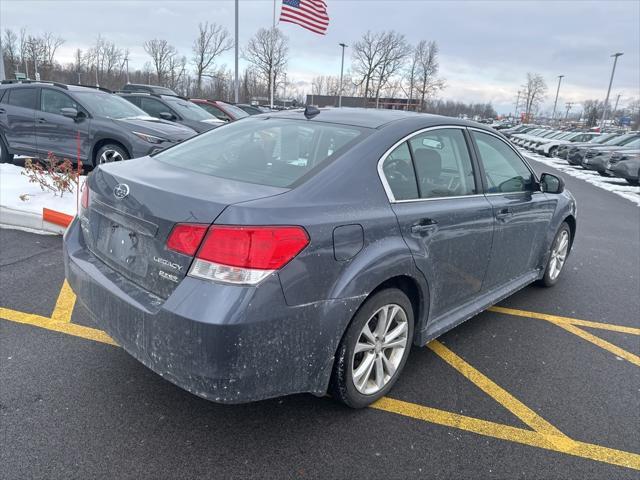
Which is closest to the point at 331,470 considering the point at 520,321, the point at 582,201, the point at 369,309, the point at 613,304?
the point at 369,309

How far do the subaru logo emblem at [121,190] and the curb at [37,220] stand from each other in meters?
3.39

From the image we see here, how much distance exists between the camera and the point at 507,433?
271 centimetres

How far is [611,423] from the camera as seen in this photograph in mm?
2855

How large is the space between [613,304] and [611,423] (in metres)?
2.32

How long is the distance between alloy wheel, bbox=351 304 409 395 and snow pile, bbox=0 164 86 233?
14.1ft

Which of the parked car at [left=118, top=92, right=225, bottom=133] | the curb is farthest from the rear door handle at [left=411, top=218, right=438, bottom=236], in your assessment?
the parked car at [left=118, top=92, right=225, bottom=133]

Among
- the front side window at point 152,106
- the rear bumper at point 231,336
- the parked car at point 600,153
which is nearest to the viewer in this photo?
the rear bumper at point 231,336

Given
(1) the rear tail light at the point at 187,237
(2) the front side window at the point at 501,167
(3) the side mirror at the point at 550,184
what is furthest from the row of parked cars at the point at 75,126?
(1) the rear tail light at the point at 187,237

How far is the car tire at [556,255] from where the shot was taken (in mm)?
4848

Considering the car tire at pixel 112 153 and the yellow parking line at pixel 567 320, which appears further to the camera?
the car tire at pixel 112 153

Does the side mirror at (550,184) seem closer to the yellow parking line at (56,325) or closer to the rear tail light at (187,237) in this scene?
the rear tail light at (187,237)

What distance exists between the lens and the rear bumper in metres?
2.06

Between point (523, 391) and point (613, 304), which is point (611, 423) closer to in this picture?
point (523, 391)

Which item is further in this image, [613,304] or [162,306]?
[613,304]
